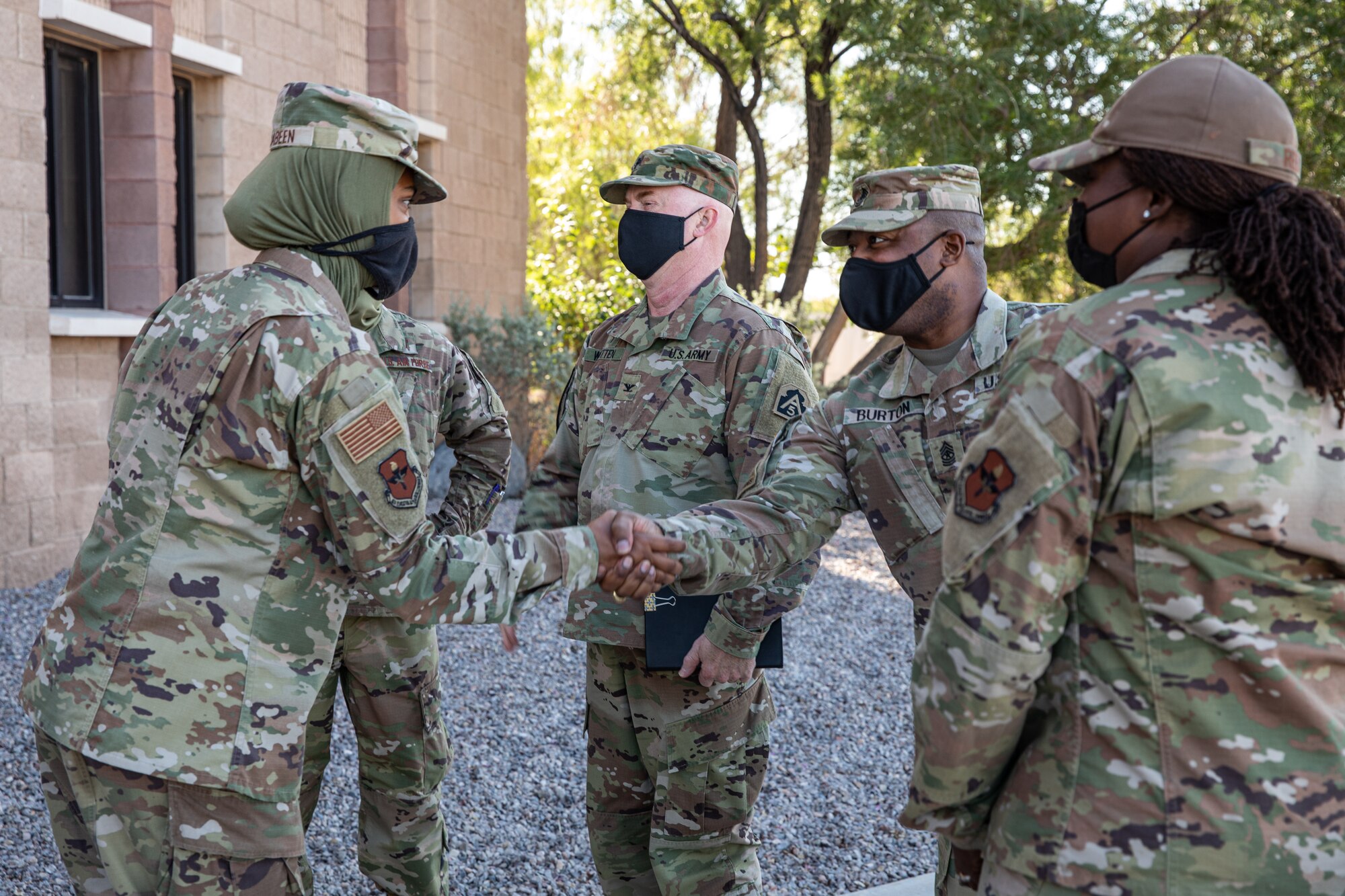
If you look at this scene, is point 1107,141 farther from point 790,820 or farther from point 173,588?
point 790,820

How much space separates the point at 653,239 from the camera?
319 centimetres

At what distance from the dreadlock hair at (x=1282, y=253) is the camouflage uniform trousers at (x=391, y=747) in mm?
2231

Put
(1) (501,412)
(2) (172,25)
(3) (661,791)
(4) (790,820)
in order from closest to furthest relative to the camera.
→ (3) (661,791) < (1) (501,412) < (4) (790,820) < (2) (172,25)

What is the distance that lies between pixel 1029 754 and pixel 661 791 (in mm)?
1432

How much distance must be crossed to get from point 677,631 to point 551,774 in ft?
6.35

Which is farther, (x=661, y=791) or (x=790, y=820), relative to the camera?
(x=790, y=820)

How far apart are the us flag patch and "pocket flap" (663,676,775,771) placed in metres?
1.19

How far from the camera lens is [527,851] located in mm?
3926

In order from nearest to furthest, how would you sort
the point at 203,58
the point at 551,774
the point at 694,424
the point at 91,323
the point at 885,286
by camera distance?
the point at 885,286 < the point at 694,424 < the point at 551,774 < the point at 91,323 < the point at 203,58

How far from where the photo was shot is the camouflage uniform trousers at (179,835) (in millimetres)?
2068

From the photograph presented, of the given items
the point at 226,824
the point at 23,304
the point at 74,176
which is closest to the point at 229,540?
the point at 226,824

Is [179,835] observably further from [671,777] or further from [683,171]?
[683,171]

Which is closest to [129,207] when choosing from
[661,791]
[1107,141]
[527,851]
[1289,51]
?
[527,851]

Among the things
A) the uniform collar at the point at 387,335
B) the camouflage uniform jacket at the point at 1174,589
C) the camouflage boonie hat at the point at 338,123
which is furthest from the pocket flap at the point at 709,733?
the camouflage boonie hat at the point at 338,123
